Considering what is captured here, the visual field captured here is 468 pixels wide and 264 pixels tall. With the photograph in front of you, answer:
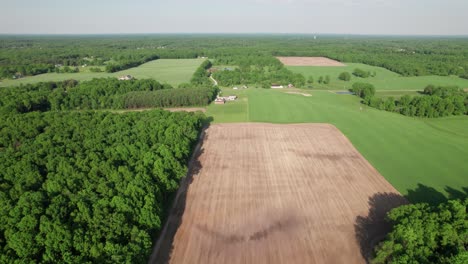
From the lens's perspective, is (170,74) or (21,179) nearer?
(21,179)

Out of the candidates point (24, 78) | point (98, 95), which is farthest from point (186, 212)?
point (24, 78)

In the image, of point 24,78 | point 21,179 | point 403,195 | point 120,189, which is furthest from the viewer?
point 24,78

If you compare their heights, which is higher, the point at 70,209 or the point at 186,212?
the point at 70,209

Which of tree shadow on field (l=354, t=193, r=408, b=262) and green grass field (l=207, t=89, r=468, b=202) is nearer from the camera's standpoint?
tree shadow on field (l=354, t=193, r=408, b=262)

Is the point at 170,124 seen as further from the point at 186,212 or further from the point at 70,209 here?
the point at 70,209

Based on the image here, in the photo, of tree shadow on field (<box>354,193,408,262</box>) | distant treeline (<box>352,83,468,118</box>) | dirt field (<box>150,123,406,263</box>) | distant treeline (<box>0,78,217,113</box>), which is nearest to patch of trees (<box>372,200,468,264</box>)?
tree shadow on field (<box>354,193,408,262</box>)

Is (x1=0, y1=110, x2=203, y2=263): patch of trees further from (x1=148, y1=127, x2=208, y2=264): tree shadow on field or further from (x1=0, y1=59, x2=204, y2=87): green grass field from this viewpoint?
(x1=0, y1=59, x2=204, y2=87): green grass field
